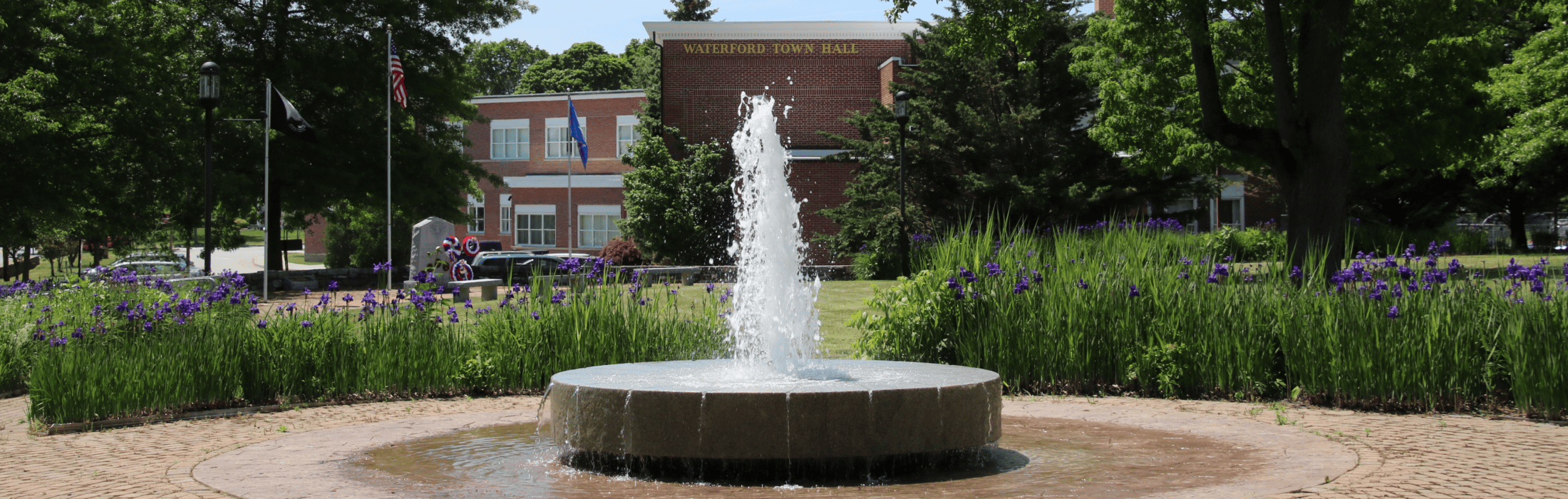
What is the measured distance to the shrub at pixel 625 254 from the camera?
3338cm

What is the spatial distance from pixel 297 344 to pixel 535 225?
3892 centimetres

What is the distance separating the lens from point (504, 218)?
4828cm

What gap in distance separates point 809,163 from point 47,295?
2530cm

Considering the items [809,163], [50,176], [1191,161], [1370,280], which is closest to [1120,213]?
[1191,161]

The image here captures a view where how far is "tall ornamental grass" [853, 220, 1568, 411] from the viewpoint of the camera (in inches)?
308

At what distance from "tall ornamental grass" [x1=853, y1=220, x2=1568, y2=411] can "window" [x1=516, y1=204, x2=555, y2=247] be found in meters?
37.8

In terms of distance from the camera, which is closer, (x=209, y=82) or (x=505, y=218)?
(x=209, y=82)

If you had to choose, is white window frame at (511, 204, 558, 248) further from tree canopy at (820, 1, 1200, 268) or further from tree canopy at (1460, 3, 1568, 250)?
tree canopy at (1460, 3, 1568, 250)

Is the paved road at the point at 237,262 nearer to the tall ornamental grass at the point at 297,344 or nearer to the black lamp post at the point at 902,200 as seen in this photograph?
the black lamp post at the point at 902,200

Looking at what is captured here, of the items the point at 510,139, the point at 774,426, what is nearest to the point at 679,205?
the point at 510,139

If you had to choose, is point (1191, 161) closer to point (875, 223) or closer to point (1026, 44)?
point (1026, 44)

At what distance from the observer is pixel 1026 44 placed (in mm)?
18109

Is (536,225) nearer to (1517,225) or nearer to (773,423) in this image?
(1517,225)

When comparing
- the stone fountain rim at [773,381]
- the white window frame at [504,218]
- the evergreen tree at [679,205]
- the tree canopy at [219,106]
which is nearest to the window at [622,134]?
the white window frame at [504,218]
